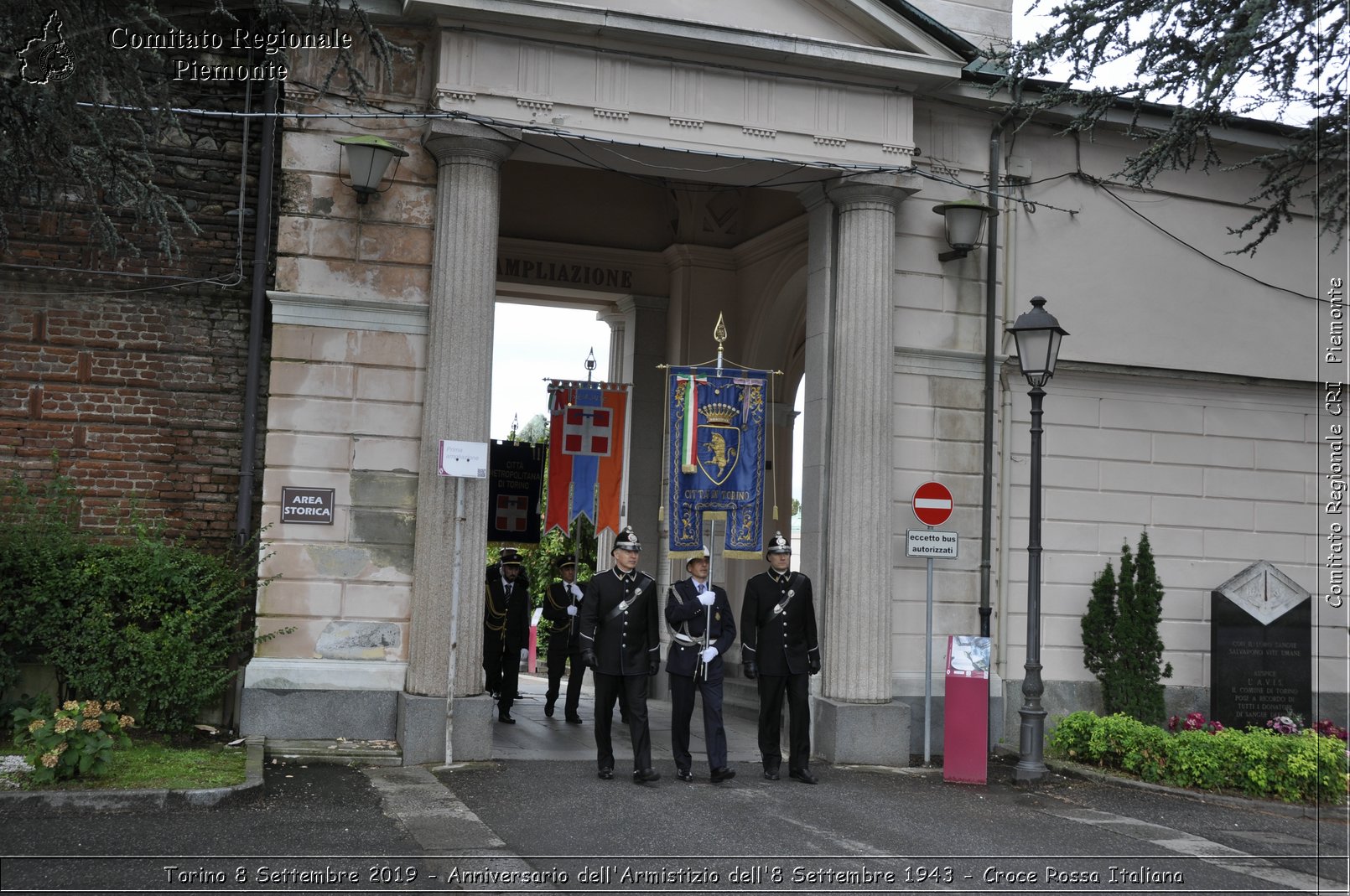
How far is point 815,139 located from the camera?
13.1 m

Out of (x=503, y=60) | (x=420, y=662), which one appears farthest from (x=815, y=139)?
(x=420, y=662)

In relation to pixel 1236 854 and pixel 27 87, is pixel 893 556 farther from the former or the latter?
pixel 27 87

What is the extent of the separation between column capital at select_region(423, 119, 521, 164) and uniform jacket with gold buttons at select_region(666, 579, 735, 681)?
14.6 ft

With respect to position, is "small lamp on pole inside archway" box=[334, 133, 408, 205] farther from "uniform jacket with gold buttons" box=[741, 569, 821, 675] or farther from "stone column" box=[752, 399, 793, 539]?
"stone column" box=[752, 399, 793, 539]

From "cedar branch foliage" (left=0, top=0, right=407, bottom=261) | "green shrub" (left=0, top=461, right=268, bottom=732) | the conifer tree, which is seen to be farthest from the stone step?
the conifer tree

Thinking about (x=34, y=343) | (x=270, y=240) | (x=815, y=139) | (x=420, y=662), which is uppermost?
(x=815, y=139)

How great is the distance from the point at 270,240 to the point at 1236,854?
10.1 metres

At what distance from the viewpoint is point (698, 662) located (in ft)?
37.4

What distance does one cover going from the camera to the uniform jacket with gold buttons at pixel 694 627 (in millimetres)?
11391

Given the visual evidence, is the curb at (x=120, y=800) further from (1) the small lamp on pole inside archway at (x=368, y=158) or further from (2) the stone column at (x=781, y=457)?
(2) the stone column at (x=781, y=457)

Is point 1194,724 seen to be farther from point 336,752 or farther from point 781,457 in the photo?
point 336,752

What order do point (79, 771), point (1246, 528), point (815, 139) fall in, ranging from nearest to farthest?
1. point (79, 771)
2. point (815, 139)
3. point (1246, 528)

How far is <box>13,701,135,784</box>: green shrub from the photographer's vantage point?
907cm

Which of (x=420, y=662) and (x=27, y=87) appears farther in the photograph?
(x=420, y=662)
